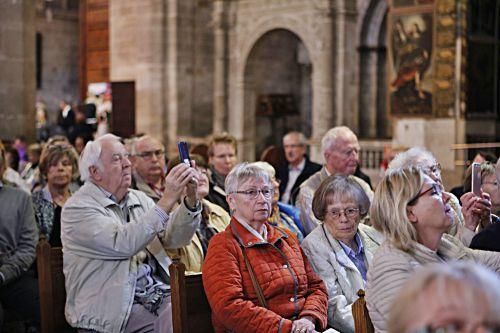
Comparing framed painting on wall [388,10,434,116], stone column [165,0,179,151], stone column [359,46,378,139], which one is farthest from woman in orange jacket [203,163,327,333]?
stone column [165,0,179,151]

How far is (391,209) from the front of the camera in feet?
10.5

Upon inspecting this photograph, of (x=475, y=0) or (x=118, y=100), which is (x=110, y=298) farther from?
(x=118, y=100)

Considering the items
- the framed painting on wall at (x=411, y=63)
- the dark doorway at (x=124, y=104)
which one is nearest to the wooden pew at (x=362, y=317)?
the framed painting on wall at (x=411, y=63)

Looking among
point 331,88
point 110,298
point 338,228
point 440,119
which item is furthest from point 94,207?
point 331,88

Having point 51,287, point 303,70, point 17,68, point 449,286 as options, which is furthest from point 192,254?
point 303,70

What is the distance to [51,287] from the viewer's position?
4711 mm

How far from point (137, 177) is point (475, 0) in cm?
898

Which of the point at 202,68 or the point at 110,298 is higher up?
the point at 202,68

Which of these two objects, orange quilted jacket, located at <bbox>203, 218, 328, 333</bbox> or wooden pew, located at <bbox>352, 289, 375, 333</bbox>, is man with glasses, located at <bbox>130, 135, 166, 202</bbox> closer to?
orange quilted jacket, located at <bbox>203, 218, 328, 333</bbox>

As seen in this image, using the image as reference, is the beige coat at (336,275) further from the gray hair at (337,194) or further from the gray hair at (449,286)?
the gray hair at (449,286)

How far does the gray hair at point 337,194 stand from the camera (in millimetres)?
4430

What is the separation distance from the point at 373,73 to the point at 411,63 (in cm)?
416

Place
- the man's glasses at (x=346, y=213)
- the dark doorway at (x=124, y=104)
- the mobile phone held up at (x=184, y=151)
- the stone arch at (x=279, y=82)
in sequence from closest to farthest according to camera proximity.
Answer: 1. the man's glasses at (x=346, y=213)
2. the mobile phone held up at (x=184, y=151)
3. the stone arch at (x=279, y=82)
4. the dark doorway at (x=124, y=104)

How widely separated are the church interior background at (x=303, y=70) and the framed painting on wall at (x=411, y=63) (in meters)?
0.02
